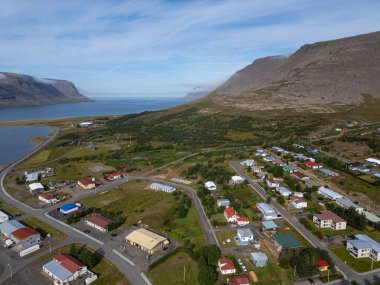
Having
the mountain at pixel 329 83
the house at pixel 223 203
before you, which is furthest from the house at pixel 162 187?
the mountain at pixel 329 83

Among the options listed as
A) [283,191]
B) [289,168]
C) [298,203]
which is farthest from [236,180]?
[298,203]

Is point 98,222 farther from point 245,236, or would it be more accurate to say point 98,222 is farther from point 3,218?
point 245,236

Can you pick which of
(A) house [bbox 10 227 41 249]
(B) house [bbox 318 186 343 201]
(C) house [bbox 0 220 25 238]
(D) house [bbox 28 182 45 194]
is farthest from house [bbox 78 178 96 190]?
(B) house [bbox 318 186 343 201]

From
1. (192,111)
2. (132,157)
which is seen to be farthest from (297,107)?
(132,157)

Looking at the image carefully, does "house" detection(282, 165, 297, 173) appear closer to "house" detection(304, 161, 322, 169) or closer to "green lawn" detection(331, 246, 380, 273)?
"house" detection(304, 161, 322, 169)

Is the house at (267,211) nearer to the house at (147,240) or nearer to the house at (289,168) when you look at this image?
the house at (147,240)

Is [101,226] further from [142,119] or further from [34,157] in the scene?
[142,119]
